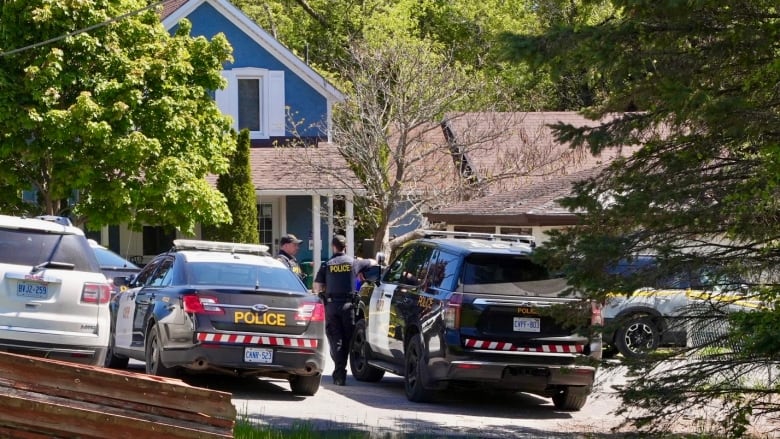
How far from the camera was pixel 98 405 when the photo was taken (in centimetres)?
864

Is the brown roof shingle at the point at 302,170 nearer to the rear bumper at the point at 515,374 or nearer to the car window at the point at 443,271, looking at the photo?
the car window at the point at 443,271

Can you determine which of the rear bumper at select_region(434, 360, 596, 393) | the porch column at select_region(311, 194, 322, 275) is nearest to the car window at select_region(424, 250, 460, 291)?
the rear bumper at select_region(434, 360, 596, 393)

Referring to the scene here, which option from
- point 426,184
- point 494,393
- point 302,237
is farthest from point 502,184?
point 494,393

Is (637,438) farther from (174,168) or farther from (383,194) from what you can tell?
(383,194)

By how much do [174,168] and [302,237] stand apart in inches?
337

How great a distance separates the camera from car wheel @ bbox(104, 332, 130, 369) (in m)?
16.8

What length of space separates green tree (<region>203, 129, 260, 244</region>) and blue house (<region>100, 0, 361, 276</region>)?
6.12 ft

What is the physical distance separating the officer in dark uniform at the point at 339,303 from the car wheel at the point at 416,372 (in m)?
1.69

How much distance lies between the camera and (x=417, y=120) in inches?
1203

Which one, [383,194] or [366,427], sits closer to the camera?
[366,427]

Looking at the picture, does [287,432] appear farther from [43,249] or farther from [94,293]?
[43,249]

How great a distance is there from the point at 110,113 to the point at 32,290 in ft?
48.7

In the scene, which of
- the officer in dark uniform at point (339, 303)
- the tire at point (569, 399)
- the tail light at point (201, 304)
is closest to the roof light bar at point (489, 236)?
the officer in dark uniform at point (339, 303)

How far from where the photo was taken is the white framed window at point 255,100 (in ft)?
114
